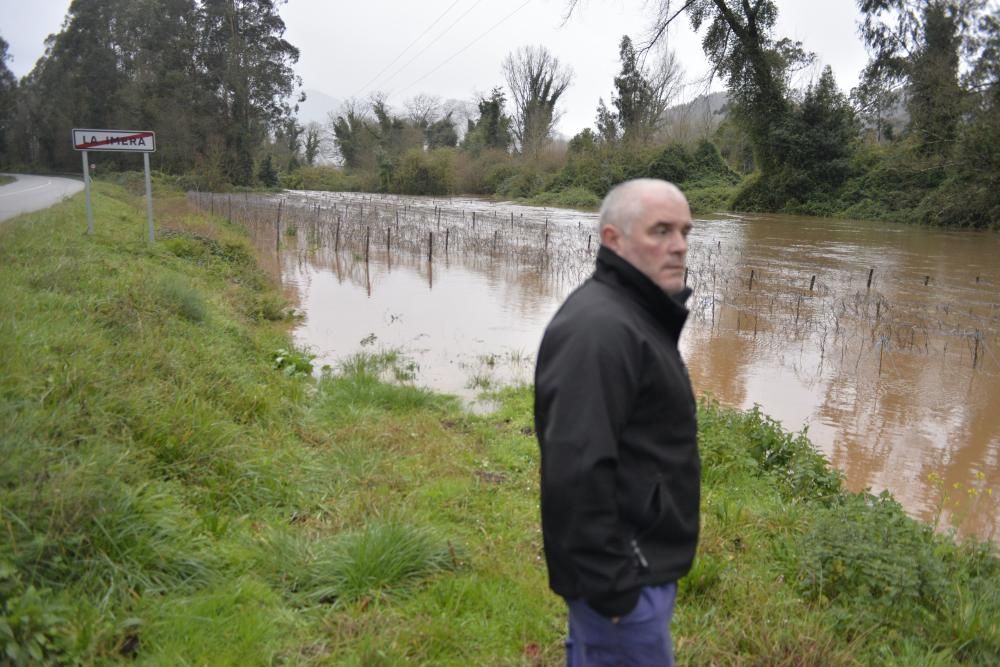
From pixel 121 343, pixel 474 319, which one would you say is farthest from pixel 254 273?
pixel 121 343

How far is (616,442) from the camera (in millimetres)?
1735

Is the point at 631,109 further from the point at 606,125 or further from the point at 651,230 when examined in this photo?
the point at 651,230

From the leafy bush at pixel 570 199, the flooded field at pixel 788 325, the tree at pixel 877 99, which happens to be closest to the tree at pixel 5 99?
the leafy bush at pixel 570 199

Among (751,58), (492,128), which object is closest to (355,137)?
(492,128)

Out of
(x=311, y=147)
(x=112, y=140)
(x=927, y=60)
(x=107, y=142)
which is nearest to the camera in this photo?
(x=107, y=142)

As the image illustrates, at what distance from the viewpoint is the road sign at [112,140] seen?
1247cm

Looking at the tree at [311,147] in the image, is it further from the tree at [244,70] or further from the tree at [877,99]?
the tree at [877,99]

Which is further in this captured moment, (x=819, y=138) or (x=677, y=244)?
(x=819, y=138)

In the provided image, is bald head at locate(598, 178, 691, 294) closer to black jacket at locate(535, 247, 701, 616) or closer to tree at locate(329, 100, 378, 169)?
black jacket at locate(535, 247, 701, 616)

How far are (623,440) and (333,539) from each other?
2.42 meters

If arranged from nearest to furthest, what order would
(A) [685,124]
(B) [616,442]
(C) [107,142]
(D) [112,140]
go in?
(B) [616,442] → (C) [107,142] → (D) [112,140] → (A) [685,124]

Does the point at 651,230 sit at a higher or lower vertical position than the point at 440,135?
lower

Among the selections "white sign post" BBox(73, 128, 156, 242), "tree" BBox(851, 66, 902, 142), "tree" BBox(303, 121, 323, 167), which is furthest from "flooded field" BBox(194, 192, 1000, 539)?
"tree" BBox(303, 121, 323, 167)

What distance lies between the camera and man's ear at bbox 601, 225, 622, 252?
6.36 ft
